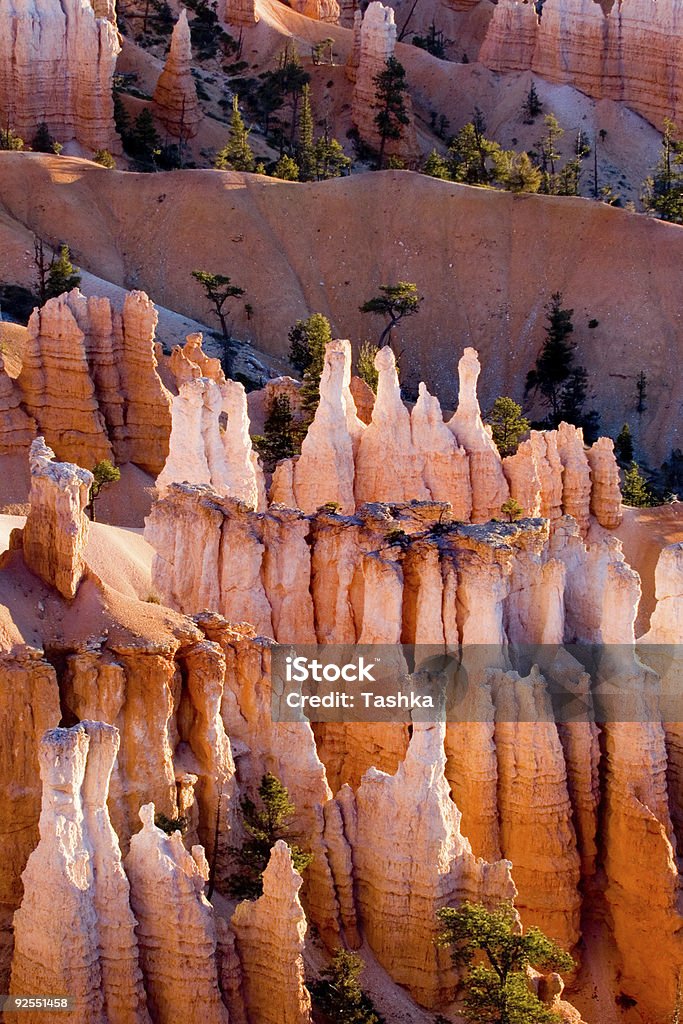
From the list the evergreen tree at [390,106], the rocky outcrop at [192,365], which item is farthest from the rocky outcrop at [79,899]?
the evergreen tree at [390,106]

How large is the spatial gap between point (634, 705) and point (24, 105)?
2633 inches

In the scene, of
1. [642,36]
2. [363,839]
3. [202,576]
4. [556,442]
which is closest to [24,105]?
[642,36]

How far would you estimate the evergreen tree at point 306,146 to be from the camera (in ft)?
350

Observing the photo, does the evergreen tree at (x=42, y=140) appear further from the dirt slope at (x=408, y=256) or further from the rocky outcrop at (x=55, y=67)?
the dirt slope at (x=408, y=256)

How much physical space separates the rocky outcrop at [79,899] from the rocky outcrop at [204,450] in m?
18.8

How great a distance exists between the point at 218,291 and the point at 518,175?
17760 mm

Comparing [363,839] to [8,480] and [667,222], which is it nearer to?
[8,480]

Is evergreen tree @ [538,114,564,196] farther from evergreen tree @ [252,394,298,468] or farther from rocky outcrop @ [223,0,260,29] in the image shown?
evergreen tree @ [252,394,298,468]

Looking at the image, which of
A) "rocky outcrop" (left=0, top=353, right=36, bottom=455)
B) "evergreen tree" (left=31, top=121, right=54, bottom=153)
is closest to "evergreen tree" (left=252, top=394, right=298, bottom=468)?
"rocky outcrop" (left=0, top=353, right=36, bottom=455)

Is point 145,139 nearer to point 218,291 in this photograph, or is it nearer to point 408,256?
point 408,256

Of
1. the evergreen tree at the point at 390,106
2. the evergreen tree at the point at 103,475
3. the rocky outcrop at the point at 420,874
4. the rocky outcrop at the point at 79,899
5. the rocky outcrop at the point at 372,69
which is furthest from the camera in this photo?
the rocky outcrop at the point at 372,69

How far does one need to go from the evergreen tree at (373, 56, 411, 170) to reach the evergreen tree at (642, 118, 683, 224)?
14.3 meters

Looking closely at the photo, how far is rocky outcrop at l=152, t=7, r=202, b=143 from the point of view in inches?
4338

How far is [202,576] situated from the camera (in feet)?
139
